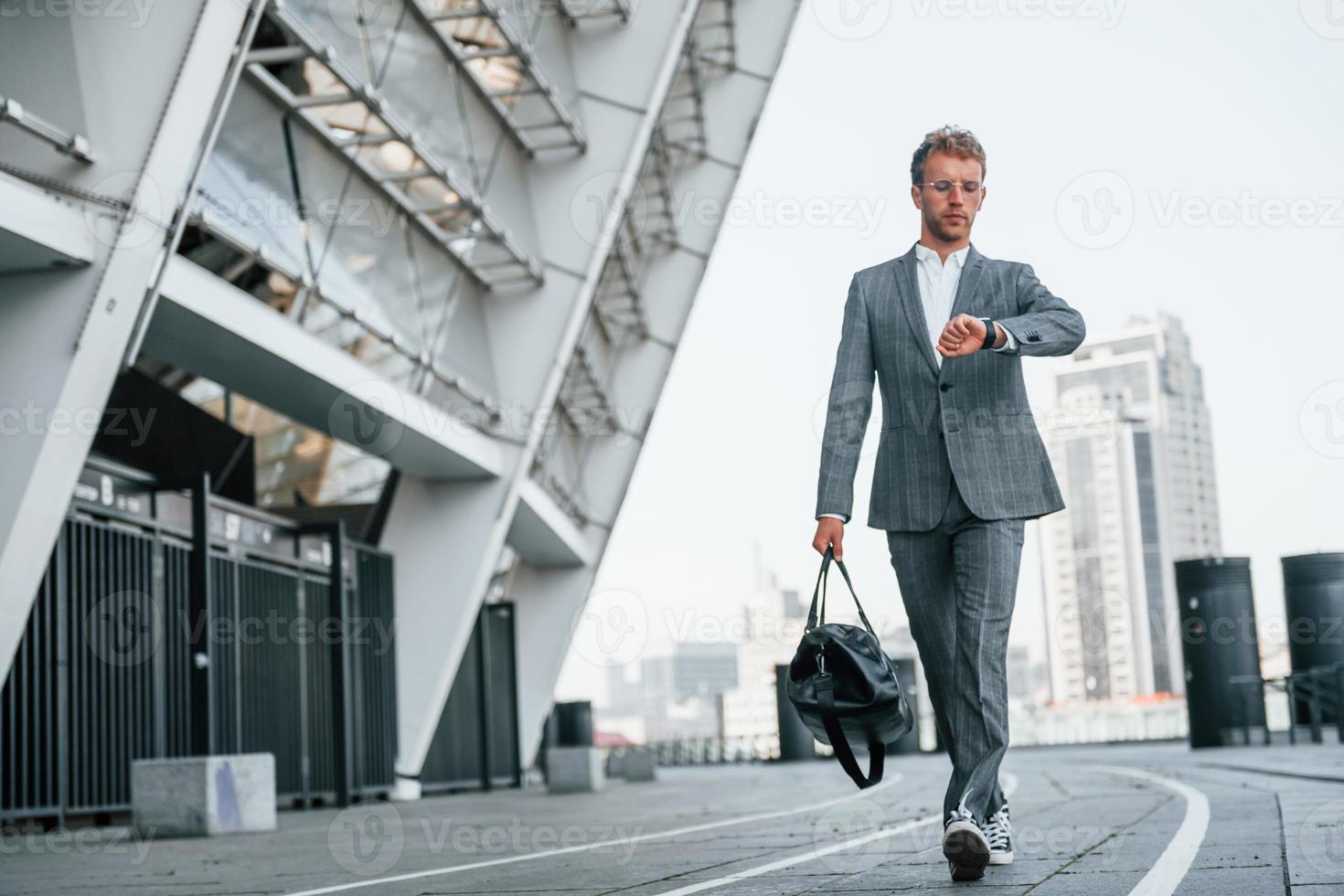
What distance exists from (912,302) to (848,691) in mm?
1333

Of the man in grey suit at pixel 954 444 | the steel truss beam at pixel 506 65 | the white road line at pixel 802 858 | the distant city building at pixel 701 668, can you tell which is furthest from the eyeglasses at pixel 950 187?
the distant city building at pixel 701 668

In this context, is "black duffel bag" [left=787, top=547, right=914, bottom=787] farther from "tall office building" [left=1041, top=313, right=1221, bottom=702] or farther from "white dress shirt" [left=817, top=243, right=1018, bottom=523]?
"tall office building" [left=1041, top=313, right=1221, bottom=702]

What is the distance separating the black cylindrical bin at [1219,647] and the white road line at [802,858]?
15232 mm

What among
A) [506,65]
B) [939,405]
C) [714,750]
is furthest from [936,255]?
[714,750]

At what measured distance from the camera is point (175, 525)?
14.9 metres

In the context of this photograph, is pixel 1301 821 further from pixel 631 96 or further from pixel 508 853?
pixel 631 96

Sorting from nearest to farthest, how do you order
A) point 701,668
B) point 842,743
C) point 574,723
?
point 842,743 < point 574,723 < point 701,668

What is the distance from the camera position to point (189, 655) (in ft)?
46.4

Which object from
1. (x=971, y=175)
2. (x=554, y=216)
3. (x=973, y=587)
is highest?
(x=554, y=216)

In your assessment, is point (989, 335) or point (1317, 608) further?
point (1317, 608)

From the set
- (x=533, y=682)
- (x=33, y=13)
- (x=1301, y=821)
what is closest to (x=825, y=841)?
(x=1301, y=821)

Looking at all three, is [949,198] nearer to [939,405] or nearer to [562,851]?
[939,405]

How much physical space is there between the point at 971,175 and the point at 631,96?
17598 mm

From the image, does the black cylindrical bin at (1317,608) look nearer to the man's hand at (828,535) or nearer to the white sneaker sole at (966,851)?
the man's hand at (828,535)
